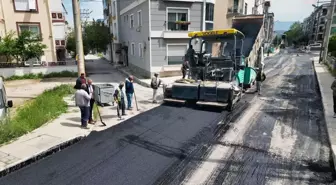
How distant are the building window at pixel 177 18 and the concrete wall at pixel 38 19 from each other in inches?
507

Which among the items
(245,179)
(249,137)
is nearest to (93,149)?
(245,179)

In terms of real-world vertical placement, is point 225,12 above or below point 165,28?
above

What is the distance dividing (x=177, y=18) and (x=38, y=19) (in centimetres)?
1410

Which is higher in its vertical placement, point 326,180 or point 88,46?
point 88,46

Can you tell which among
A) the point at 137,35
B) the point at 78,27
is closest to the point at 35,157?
the point at 78,27

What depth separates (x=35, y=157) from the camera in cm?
566

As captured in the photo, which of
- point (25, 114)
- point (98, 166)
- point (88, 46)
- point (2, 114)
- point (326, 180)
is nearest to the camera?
point (326, 180)

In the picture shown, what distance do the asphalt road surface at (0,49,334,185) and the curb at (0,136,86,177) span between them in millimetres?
154

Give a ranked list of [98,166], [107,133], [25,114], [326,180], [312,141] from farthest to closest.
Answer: [25,114] < [107,133] < [312,141] < [98,166] < [326,180]

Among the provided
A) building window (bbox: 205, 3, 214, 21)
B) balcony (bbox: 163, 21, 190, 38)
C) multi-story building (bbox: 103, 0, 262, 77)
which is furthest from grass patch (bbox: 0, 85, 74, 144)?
building window (bbox: 205, 3, 214, 21)

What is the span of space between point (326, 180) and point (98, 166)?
483 centimetres

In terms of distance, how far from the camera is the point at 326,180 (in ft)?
15.0

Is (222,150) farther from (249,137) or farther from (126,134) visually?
(126,134)

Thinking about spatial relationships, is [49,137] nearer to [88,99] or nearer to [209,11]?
[88,99]
